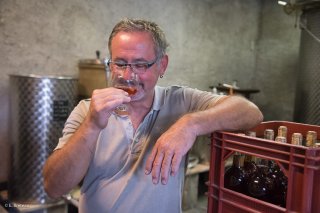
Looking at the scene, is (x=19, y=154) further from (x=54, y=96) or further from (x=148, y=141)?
(x=148, y=141)

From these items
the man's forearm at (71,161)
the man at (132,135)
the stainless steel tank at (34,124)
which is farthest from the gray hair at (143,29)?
the stainless steel tank at (34,124)

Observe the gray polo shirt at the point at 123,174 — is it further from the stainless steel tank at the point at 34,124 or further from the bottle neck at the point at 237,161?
the stainless steel tank at the point at 34,124

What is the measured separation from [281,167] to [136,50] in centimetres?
76

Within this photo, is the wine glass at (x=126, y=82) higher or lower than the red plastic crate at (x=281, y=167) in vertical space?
higher

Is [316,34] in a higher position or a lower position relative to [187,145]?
higher

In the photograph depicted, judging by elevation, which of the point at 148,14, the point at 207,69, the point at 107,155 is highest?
the point at 148,14

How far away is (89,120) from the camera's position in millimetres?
1114

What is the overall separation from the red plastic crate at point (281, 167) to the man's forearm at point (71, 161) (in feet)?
1.54

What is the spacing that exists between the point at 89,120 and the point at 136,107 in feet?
1.31

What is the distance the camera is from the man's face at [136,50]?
1304mm

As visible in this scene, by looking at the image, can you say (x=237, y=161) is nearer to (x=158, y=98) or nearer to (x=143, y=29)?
(x=158, y=98)

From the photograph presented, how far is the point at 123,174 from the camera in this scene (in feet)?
4.43

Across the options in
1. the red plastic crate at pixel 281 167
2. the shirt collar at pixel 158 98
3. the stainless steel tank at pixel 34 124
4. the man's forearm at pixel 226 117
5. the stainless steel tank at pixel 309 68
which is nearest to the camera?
the red plastic crate at pixel 281 167

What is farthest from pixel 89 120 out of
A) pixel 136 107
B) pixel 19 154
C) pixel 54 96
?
pixel 19 154
